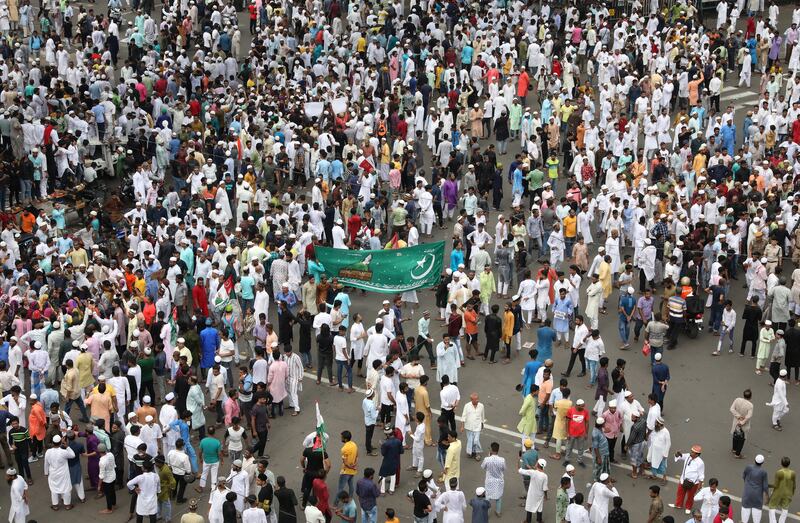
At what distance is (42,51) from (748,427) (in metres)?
25.4

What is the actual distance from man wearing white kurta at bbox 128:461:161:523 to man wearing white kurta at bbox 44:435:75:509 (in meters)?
1.19

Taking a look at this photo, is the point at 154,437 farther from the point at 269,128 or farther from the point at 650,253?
the point at 269,128

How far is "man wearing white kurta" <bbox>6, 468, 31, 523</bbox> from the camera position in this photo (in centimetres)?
1831

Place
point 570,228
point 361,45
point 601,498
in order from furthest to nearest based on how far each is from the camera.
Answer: point 361,45
point 570,228
point 601,498

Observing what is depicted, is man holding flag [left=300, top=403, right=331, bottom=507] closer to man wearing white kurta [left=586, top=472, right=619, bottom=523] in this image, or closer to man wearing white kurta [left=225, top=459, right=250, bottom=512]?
man wearing white kurta [left=225, top=459, right=250, bottom=512]

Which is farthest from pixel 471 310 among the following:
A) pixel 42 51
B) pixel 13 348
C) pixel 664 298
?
pixel 42 51

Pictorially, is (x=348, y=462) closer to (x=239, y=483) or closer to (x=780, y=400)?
(x=239, y=483)

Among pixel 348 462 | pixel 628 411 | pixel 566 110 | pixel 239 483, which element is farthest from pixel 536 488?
pixel 566 110

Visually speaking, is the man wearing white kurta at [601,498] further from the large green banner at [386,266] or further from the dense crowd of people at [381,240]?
the large green banner at [386,266]

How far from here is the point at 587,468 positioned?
20188 mm

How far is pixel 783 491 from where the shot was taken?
1845 centimetres

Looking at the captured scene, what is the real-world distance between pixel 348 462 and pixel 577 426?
3.73m

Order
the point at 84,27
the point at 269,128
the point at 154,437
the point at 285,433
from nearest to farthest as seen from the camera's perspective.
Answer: the point at 154,437
the point at 285,433
the point at 269,128
the point at 84,27

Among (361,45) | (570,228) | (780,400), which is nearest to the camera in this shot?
(780,400)
